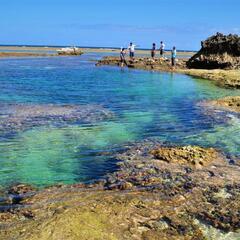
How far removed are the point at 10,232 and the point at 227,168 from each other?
6.41 m

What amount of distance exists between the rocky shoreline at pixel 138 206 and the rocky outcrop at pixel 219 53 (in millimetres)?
34226

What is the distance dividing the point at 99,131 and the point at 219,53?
3253 centimetres

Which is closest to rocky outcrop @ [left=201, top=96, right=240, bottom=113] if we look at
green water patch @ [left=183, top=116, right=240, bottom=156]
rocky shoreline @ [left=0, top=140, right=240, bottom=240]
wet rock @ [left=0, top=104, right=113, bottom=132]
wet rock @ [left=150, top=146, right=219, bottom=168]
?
green water patch @ [left=183, top=116, right=240, bottom=156]

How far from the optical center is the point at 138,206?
8.74 m

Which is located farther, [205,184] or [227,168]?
[227,168]

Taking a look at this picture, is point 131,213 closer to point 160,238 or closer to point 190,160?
point 160,238

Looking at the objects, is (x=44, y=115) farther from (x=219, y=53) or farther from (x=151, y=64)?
(x=151, y=64)

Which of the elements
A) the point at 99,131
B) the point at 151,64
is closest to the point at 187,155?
the point at 99,131

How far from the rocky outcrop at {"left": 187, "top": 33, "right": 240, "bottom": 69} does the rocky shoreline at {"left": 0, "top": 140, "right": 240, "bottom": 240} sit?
34.2 meters

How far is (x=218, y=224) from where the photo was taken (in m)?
8.13

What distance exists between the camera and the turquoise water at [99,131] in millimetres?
11469

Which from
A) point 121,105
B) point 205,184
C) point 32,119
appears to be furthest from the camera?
point 121,105

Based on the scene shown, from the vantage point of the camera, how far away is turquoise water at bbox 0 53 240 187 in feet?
37.6

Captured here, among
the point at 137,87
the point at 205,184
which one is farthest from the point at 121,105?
the point at 205,184
